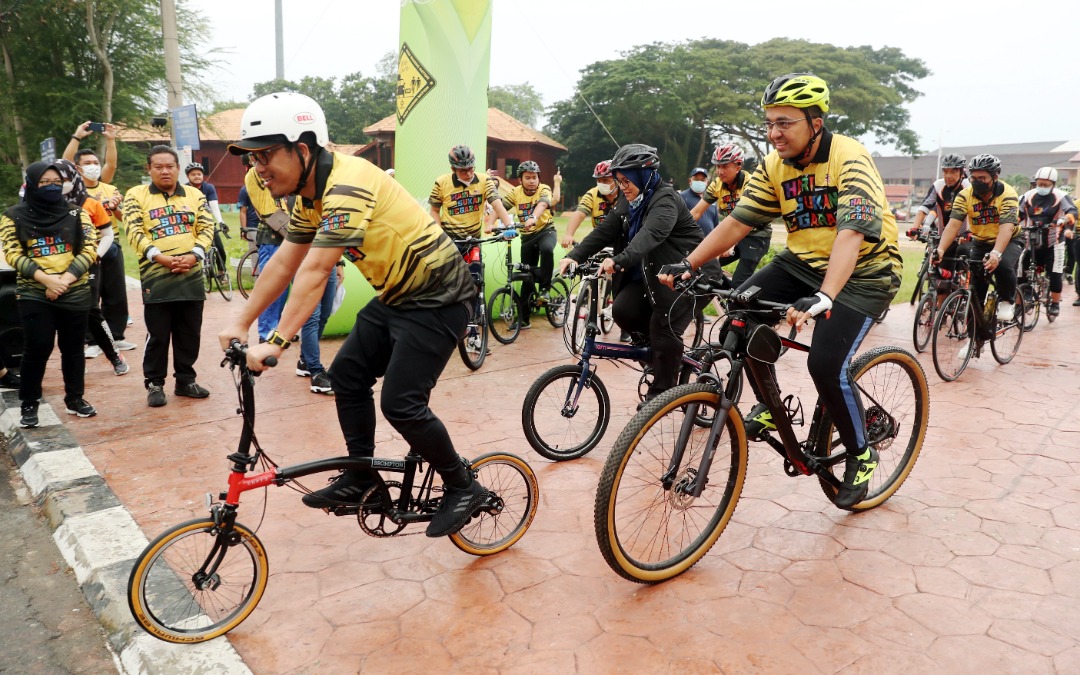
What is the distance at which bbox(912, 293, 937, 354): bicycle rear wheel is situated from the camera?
7.75m

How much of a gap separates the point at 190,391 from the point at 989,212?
294 inches

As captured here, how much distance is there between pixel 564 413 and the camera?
4.85m

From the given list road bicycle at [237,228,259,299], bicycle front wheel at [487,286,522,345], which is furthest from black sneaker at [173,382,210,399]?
road bicycle at [237,228,259,299]

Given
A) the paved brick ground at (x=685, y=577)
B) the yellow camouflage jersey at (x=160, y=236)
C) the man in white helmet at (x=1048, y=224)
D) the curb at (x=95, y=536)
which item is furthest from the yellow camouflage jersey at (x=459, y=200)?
the man in white helmet at (x=1048, y=224)

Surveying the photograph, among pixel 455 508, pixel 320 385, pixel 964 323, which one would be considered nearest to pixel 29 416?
pixel 320 385

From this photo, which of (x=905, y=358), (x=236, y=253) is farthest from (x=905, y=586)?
(x=236, y=253)

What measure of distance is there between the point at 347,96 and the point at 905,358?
50.2 m

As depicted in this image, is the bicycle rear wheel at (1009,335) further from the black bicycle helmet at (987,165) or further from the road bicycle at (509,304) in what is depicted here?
→ the road bicycle at (509,304)

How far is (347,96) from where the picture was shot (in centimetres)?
4944

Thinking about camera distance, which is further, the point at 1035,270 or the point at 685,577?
the point at 1035,270

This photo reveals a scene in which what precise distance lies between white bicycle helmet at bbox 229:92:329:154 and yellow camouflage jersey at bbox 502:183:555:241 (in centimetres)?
622

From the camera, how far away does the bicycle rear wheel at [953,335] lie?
22.8ft

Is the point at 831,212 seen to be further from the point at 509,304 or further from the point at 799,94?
the point at 509,304

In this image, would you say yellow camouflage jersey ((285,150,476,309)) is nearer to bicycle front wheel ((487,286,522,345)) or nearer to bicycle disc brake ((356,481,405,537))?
bicycle disc brake ((356,481,405,537))
